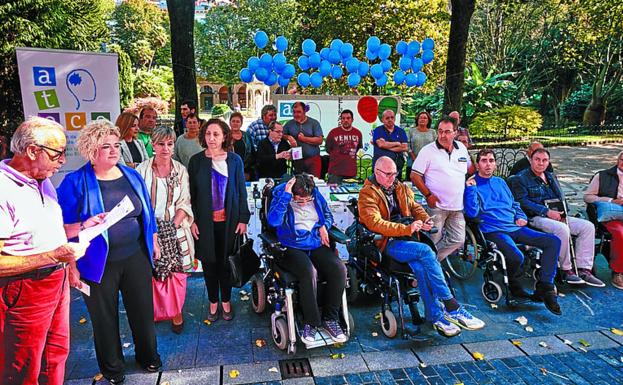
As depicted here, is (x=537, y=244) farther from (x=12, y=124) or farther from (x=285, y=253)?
(x=12, y=124)

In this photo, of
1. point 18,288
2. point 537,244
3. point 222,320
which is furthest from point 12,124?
point 537,244

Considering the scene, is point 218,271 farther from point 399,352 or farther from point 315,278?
point 399,352

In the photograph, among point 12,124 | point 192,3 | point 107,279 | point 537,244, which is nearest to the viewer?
point 107,279

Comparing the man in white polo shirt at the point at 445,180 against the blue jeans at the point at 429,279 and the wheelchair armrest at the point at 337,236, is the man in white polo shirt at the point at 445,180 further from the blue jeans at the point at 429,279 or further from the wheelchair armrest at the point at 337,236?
the wheelchair armrest at the point at 337,236

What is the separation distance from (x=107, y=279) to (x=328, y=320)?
65.2 inches

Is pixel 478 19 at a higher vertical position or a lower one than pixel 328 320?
higher

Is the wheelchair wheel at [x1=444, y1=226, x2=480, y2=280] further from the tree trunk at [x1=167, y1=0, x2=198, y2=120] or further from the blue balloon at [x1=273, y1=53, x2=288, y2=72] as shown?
the blue balloon at [x1=273, y1=53, x2=288, y2=72]

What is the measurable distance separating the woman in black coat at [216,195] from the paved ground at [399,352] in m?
0.67

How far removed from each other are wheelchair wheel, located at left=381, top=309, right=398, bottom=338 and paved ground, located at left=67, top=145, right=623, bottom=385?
0.18 ft

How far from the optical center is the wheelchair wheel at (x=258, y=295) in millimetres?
4102

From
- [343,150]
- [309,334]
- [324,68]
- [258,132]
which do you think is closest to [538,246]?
[309,334]

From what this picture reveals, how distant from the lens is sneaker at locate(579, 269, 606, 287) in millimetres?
4738

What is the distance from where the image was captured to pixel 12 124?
12.4m

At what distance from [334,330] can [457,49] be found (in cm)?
699
